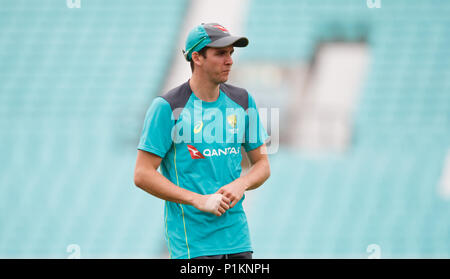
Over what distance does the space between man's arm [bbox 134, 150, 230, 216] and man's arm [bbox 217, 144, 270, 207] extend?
0.19 ft

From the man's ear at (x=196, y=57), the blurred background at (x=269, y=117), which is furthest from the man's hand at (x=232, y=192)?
the blurred background at (x=269, y=117)

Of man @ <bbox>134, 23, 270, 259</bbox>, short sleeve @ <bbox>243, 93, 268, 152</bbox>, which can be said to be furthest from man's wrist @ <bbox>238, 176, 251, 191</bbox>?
short sleeve @ <bbox>243, 93, 268, 152</bbox>

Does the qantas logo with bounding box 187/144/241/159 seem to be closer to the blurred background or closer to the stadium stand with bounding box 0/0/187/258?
the blurred background

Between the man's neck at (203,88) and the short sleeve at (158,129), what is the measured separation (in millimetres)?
210

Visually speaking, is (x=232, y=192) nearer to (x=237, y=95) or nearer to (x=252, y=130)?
(x=252, y=130)

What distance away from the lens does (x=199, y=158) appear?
2711mm

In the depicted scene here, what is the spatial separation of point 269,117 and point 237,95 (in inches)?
267

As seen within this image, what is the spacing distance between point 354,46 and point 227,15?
2.78 meters

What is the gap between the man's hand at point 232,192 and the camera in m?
2.62

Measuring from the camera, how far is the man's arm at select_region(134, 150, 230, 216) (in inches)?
100
